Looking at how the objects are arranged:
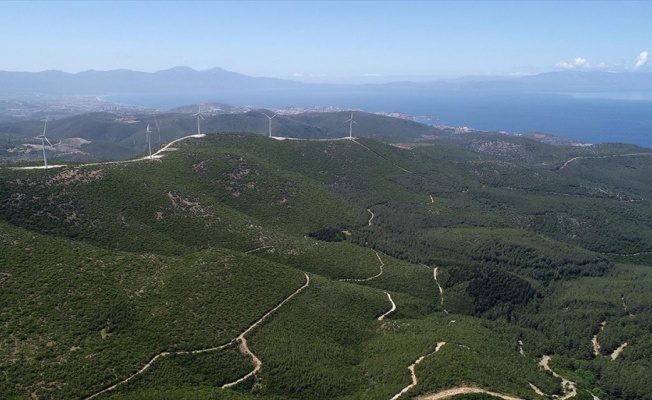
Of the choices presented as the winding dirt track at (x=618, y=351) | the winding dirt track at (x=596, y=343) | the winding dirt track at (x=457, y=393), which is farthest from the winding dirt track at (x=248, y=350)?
the winding dirt track at (x=618, y=351)

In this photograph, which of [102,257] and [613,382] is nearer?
[613,382]

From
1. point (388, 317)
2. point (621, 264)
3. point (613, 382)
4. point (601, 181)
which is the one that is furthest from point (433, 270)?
point (601, 181)

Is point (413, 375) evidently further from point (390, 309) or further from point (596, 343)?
point (596, 343)

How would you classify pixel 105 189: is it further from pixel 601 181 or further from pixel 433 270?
pixel 601 181

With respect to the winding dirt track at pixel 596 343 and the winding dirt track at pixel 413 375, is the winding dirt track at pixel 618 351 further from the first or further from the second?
the winding dirt track at pixel 413 375

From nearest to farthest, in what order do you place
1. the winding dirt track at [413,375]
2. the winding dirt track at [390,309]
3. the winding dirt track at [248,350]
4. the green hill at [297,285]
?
the winding dirt track at [413,375]
the green hill at [297,285]
the winding dirt track at [248,350]
the winding dirt track at [390,309]

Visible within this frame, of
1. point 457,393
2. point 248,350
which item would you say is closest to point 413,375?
point 457,393

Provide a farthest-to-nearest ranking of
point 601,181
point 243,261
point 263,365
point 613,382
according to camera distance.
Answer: point 601,181
point 243,261
point 613,382
point 263,365

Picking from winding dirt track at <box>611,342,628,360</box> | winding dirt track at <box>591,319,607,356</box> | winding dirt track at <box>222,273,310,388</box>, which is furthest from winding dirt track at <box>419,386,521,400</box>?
winding dirt track at <box>611,342,628,360</box>
